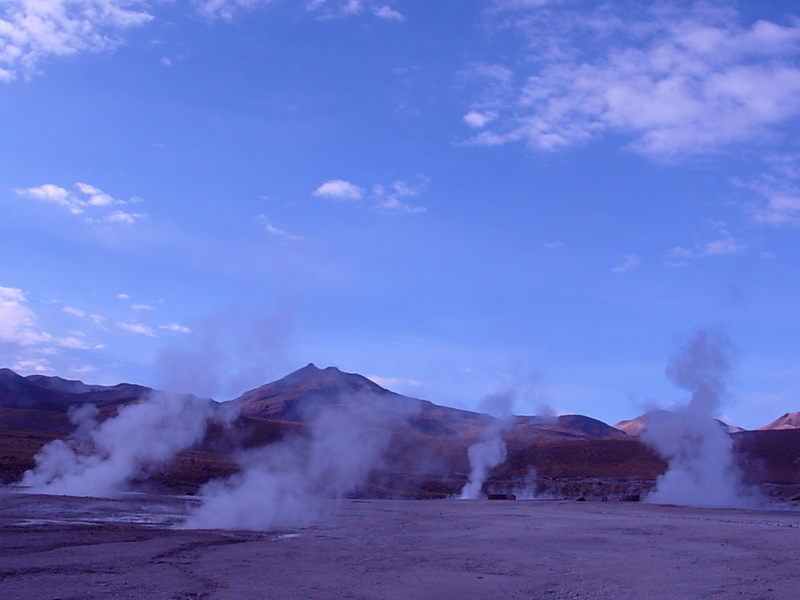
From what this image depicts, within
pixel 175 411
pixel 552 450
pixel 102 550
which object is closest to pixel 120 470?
pixel 175 411

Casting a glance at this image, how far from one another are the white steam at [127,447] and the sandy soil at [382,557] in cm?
1029

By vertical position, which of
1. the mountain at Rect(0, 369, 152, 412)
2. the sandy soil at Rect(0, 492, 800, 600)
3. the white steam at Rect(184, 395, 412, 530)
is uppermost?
the mountain at Rect(0, 369, 152, 412)

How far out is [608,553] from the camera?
2142 centimetres

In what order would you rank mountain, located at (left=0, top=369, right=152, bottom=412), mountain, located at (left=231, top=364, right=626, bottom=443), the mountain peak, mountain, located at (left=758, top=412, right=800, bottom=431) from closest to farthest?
mountain, located at (left=0, top=369, right=152, bottom=412) → mountain, located at (left=231, top=364, right=626, bottom=443) → the mountain peak → mountain, located at (left=758, top=412, right=800, bottom=431)

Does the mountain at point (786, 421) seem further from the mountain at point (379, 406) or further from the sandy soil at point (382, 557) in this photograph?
the sandy soil at point (382, 557)

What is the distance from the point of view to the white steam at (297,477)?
27859mm

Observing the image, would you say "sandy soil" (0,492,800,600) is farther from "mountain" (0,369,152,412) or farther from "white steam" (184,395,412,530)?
"mountain" (0,369,152,412)

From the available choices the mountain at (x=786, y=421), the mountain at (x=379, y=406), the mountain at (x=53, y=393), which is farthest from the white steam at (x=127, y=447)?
the mountain at (x=786, y=421)

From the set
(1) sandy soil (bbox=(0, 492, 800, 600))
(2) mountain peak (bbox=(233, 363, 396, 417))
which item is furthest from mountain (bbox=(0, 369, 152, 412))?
(1) sandy soil (bbox=(0, 492, 800, 600))

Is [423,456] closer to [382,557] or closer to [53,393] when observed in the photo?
[382,557]

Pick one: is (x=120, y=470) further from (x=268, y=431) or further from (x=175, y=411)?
(x=268, y=431)

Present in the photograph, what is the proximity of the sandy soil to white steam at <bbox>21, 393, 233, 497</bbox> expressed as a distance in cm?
1029

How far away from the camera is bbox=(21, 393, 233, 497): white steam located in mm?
41969

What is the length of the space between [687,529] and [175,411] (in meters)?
27.1
